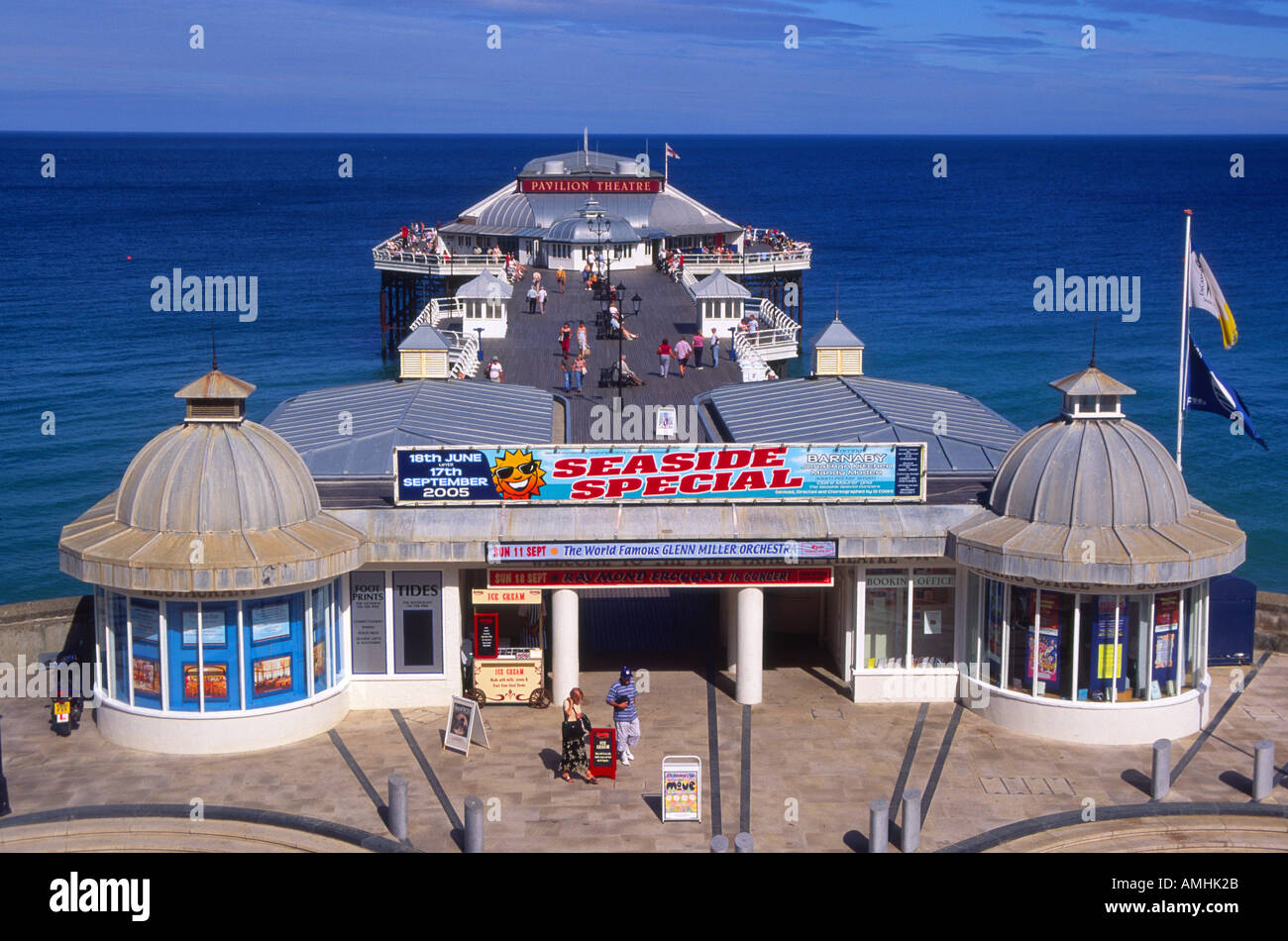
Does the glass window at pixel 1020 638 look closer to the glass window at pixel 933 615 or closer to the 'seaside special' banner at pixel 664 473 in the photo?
the glass window at pixel 933 615

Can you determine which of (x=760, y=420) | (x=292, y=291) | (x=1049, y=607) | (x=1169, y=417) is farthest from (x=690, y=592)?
(x=292, y=291)

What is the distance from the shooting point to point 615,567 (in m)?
23.8

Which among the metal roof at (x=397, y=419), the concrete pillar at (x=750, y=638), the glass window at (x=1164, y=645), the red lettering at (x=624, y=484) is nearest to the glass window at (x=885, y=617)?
the concrete pillar at (x=750, y=638)

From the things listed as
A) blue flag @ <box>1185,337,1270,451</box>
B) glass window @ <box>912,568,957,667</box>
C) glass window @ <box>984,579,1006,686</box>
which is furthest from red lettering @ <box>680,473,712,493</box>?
blue flag @ <box>1185,337,1270,451</box>

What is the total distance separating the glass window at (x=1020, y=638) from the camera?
23.2m

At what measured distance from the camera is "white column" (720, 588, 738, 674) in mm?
25359

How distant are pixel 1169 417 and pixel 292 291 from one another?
2449 inches

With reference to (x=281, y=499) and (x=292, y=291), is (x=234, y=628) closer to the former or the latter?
(x=281, y=499)

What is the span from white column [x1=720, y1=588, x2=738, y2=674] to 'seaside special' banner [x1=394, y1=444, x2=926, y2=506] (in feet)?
6.91

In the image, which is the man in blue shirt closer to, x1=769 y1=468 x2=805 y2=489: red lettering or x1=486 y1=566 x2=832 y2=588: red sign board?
x1=486 y1=566 x2=832 y2=588: red sign board

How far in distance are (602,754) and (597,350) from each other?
24920mm

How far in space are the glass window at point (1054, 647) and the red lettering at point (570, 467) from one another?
7393mm

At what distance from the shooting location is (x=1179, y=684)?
23.2 meters

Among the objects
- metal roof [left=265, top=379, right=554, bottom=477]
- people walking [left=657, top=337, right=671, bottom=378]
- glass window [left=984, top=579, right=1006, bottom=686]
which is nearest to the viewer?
glass window [left=984, top=579, right=1006, bottom=686]
